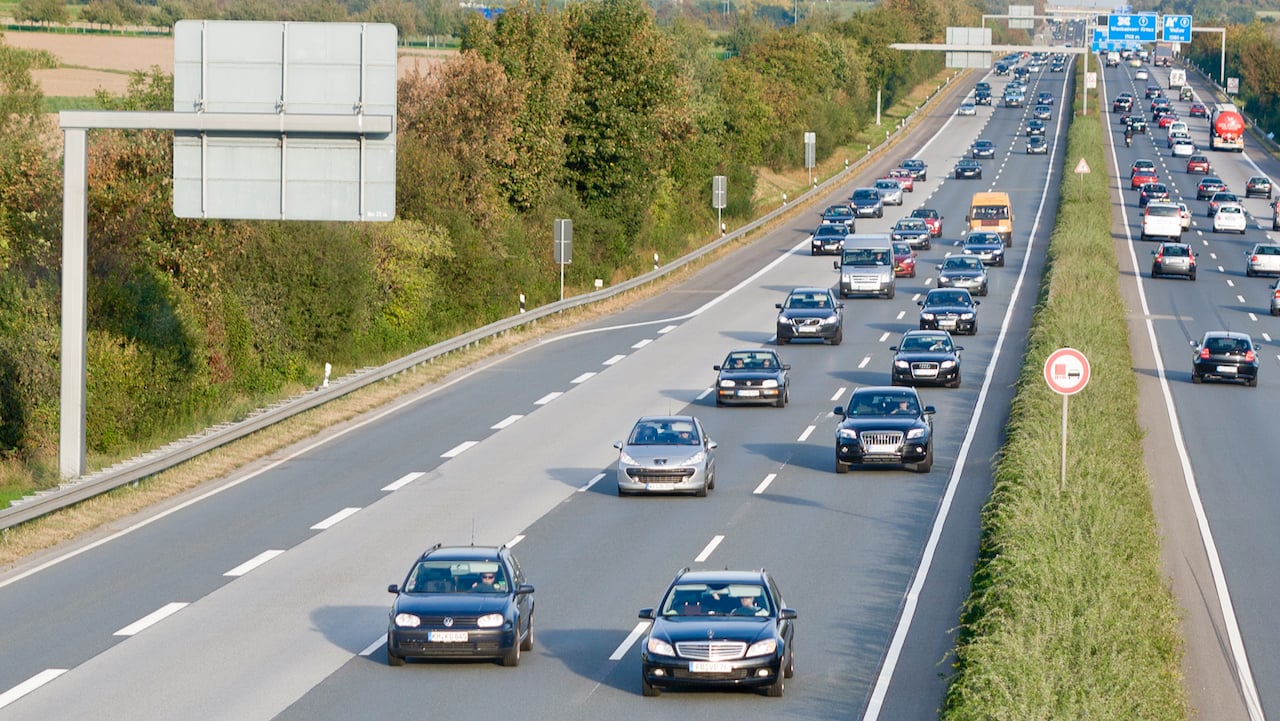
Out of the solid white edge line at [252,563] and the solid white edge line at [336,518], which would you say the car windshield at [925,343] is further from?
the solid white edge line at [252,563]

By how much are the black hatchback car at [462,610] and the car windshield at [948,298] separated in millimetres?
32981

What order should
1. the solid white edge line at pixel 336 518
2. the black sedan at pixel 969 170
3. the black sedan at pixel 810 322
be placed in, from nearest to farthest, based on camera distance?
the solid white edge line at pixel 336 518, the black sedan at pixel 810 322, the black sedan at pixel 969 170

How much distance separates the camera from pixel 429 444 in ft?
113

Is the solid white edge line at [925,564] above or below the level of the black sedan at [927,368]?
below

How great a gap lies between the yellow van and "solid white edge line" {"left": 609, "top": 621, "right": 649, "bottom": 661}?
56.3 metres

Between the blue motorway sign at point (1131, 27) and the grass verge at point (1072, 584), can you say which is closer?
the grass verge at point (1072, 584)

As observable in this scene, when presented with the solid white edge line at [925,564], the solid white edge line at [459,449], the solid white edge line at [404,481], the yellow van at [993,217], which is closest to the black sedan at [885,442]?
the solid white edge line at [925,564]

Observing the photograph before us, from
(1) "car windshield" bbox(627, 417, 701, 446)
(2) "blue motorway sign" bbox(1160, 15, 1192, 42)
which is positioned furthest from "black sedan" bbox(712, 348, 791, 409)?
(2) "blue motorway sign" bbox(1160, 15, 1192, 42)

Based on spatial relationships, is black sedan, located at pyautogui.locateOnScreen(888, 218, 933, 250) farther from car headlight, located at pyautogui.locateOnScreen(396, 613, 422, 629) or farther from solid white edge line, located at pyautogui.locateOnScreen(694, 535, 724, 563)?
car headlight, located at pyautogui.locateOnScreen(396, 613, 422, 629)

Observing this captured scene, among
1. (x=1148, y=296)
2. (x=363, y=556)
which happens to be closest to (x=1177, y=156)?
(x=1148, y=296)

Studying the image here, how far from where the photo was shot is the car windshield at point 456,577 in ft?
63.4

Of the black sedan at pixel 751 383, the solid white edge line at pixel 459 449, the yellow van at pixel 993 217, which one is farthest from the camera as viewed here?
the yellow van at pixel 993 217

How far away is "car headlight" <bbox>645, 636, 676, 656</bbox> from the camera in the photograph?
17.6 meters

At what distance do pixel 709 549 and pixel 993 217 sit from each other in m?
52.8
